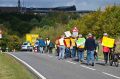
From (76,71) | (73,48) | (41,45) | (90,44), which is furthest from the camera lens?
(41,45)

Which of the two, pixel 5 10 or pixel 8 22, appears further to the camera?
pixel 5 10

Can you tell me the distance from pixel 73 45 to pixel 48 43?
15.8 metres

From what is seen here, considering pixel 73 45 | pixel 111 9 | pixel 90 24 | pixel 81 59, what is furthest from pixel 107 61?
pixel 90 24

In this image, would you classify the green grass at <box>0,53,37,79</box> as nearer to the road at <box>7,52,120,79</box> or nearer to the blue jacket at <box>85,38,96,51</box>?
the road at <box>7,52,120,79</box>

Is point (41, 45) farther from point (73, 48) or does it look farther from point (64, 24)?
point (64, 24)

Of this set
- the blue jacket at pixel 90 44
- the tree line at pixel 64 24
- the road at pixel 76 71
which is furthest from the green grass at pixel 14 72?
the tree line at pixel 64 24

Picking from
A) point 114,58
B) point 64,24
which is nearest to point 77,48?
point 114,58

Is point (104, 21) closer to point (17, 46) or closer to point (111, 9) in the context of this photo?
point (111, 9)

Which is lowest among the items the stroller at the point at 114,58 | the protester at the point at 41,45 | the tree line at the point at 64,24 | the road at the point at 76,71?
the road at the point at 76,71

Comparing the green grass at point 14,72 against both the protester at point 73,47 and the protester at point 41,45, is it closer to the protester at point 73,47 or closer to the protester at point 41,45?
the protester at point 73,47

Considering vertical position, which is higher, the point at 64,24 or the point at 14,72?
the point at 64,24

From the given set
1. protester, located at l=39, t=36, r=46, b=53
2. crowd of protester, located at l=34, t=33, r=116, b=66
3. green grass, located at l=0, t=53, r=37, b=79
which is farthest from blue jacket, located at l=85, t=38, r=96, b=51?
protester, located at l=39, t=36, r=46, b=53

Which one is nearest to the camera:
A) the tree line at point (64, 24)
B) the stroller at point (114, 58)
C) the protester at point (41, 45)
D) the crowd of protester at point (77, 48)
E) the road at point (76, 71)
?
the road at point (76, 71)

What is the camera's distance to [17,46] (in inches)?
4732
